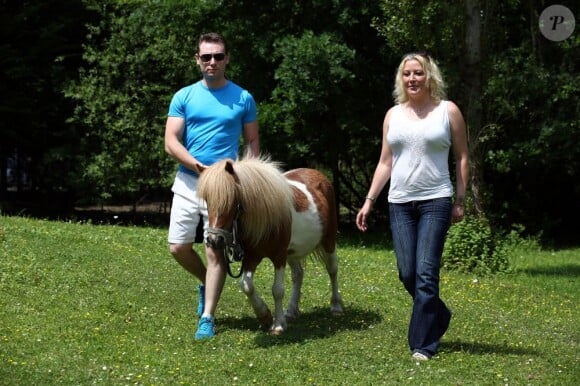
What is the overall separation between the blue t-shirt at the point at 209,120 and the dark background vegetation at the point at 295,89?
6573 millimetres

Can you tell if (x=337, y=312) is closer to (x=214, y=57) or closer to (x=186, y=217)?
(x=186, y=217)

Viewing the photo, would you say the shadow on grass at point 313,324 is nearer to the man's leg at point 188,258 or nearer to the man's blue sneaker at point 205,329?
the man's blue sneaker at point 205,329

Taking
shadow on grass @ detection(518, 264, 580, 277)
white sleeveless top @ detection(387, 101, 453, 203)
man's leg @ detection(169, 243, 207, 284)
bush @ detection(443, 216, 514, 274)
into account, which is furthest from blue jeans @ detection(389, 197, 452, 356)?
shadow on grass @ detection(518, 264, 580, 277)

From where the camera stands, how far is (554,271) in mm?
14000

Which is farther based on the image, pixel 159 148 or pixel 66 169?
pixel 66 169

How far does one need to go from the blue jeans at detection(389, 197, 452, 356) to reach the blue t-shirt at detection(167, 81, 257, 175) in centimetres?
149

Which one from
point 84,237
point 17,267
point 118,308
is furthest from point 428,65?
point 84,237

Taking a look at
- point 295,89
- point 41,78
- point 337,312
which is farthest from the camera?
point 41,78

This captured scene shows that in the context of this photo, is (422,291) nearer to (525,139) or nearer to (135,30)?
(525,139)

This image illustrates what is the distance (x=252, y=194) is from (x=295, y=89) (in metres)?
10.0

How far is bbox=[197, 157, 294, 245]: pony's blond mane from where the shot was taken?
21.5 feet

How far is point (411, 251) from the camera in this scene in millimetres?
6465

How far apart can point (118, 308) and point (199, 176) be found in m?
2.01

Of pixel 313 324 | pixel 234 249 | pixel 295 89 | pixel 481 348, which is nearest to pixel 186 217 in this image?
pixel 234 249
